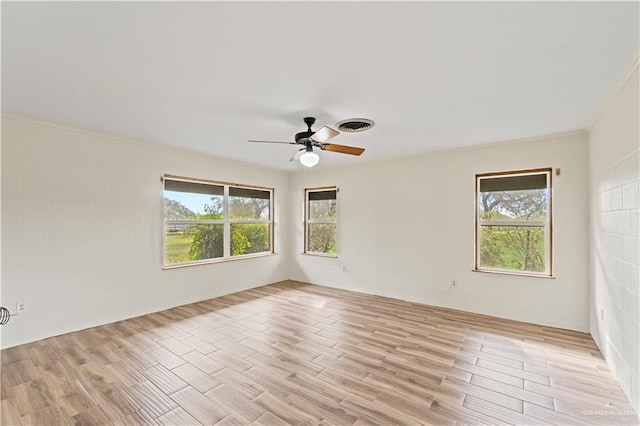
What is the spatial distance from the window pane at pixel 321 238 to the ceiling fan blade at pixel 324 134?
315 centimetres

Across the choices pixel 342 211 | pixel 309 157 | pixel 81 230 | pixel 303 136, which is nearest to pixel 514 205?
pixel 342 211

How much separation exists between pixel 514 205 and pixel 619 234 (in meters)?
1.72

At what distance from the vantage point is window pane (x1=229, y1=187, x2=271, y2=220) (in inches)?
222

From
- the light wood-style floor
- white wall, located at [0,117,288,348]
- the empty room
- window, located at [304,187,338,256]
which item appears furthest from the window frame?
white wall, located at [0,117,288,348]

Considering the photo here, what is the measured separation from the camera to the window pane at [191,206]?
4629 mm

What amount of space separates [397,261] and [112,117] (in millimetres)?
4513

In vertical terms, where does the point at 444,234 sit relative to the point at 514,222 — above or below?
below

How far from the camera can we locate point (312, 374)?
260 centimetres

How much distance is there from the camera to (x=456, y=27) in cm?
168

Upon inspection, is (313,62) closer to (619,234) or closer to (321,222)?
(619,234)

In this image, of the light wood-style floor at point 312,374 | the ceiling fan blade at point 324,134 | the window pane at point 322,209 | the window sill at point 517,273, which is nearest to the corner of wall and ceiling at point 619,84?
the window sill at point 517,273

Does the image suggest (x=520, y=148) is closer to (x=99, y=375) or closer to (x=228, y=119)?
(x=228, y=119)

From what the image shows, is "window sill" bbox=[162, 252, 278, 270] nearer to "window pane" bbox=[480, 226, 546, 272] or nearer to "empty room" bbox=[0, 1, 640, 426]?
"empty room" bbox=[0, 1, 640, 426]

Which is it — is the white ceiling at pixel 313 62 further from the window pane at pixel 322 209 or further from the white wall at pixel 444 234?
the window pane at pixel 322 209
